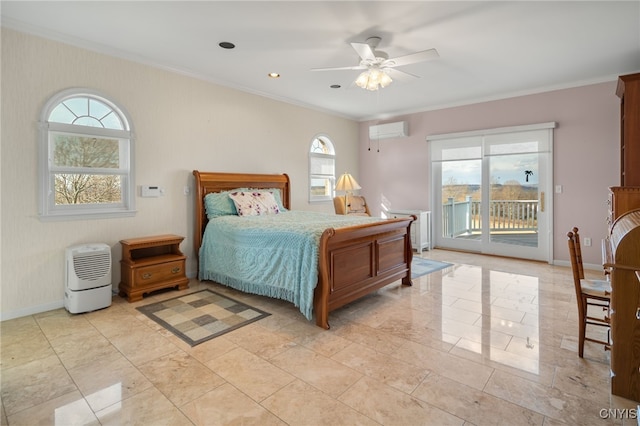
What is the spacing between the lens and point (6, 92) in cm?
299

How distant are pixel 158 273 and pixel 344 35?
330 centimetres

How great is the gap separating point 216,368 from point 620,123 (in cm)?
570

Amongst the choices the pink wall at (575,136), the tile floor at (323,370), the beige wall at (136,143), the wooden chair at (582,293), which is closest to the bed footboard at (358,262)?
the tile floor at (323,370)

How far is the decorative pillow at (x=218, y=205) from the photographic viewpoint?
170 inches

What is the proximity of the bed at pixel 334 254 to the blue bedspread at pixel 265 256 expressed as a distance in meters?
0.01

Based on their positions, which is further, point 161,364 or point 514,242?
point 514,242

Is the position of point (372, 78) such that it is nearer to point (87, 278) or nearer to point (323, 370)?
point (323, 370)

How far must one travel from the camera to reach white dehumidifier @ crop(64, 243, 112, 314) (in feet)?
10.3

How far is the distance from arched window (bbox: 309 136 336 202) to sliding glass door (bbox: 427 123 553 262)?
2.02 meters

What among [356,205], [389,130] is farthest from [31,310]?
[389,130]

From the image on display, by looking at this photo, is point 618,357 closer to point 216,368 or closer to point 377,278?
point 377,278

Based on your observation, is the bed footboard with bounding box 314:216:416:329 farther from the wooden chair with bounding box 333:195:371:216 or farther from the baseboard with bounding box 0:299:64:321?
the baseboard with bounding box 0:299:64:321

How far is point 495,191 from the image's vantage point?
5672 millimetres

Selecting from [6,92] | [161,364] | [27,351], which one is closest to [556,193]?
[161,364]
